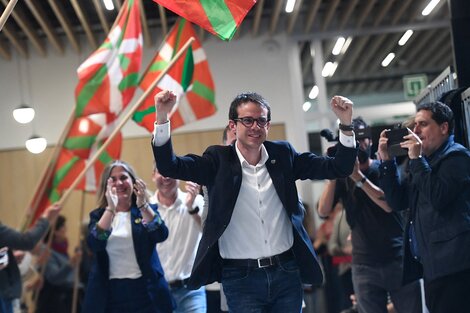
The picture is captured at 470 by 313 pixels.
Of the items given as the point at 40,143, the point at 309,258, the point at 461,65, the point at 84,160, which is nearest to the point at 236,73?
the point at 40,143

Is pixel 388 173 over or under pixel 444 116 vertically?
under

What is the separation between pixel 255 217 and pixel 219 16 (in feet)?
3.73

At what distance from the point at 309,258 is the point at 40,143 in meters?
7.86

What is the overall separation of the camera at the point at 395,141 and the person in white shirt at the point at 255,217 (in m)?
1.01

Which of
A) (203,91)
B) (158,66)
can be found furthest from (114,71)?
(203,91)

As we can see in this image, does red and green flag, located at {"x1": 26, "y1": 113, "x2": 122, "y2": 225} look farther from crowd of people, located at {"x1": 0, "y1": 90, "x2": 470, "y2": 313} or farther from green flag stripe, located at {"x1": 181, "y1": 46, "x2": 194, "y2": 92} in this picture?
crowd of people, located at {"x1": 0, "y1": 90, "x2": 470, "y2": 313}

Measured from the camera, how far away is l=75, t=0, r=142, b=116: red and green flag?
7.22 metres

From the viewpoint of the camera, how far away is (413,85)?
12.7 meters

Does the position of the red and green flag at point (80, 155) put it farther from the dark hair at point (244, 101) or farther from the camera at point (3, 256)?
the dark hair at point (244, 101)

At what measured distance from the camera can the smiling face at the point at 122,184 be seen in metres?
5.05

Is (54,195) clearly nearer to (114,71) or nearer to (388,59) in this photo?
(114,71)

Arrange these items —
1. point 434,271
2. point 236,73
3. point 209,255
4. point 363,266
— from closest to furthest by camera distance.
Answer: point 209,255
point 434,271
point 363,266
point 236,73

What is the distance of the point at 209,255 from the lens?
11.9ft

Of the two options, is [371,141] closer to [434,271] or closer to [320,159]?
[434,271]
